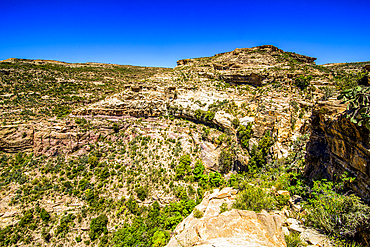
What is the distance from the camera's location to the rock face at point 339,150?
8030mm

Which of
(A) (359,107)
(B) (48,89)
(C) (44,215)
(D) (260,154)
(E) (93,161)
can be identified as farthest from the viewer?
(B) (48,89)

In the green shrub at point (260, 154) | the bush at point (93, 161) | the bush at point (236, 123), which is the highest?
the bush at point (236, 123)

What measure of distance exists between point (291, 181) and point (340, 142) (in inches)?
279

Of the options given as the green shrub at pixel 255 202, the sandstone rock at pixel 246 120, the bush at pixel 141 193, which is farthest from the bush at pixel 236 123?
the bush at pixel 141 193

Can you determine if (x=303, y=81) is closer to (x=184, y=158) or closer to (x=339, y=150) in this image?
(x=339, y=150)

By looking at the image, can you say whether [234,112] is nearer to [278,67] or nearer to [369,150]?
[278,67]

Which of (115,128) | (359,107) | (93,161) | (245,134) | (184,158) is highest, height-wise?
(359,107)

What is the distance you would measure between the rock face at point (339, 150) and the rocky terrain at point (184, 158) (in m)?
0.09

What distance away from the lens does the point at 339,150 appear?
9.95m

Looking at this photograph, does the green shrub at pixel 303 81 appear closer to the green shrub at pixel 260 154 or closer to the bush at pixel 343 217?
the green shrub at pixel 260 154

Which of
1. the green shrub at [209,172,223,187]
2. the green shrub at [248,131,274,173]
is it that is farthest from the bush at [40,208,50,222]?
the green shrub at [248,131,274,173]

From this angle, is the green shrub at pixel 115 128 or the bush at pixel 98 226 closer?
the bush at pixel 98 226

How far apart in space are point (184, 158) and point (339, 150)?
21.0 m

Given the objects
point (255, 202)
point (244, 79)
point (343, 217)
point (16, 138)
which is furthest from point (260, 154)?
point (16, 138)
